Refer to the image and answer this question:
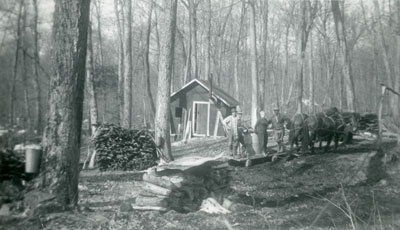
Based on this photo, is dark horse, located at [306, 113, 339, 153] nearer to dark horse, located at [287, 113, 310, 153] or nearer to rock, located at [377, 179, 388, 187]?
dark horse, located at [287, 113, 310, 153]

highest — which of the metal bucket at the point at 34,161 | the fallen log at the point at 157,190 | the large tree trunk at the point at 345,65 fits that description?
the large tree trunk at the point at 345,65

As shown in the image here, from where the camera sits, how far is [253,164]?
45.5 feet

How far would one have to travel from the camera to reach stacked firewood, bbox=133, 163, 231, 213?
785 centimetres

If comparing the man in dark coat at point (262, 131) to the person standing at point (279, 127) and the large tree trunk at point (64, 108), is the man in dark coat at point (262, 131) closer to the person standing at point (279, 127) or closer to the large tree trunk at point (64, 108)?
the person standing at point (279, 127)

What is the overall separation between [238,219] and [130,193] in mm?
3465

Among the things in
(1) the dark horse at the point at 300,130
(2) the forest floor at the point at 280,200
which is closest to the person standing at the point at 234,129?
(2) the forest floor at the point at 280,200

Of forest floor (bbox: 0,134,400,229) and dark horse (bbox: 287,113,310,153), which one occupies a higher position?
dark horse (bbox: 287,113,310,153)

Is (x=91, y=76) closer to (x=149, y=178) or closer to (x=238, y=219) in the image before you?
(x=149, y=178)

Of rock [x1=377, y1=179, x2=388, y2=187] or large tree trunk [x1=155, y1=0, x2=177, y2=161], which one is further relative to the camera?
large tree trunk [x1=155, y1=0, x2=177, y2=161]

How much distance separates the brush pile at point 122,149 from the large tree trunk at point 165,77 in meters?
0.51

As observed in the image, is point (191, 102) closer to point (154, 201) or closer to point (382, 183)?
point (382, 183)

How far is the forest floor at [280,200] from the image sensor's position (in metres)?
6.54

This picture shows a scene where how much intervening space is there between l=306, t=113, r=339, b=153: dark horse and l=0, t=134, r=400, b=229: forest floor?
0.80 m

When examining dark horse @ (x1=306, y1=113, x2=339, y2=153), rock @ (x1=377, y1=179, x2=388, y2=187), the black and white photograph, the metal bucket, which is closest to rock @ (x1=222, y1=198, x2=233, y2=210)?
the black and white photograph
